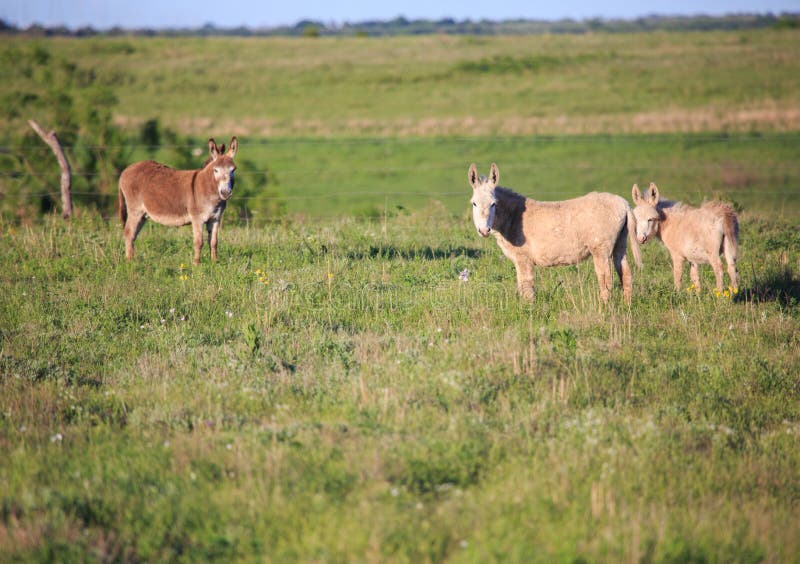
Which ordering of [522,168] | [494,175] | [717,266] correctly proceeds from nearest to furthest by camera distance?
[494,175] → [717,266] → [522,168]

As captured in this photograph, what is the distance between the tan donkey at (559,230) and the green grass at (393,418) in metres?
0.46

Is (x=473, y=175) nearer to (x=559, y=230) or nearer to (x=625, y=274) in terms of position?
(x=559, y=230)

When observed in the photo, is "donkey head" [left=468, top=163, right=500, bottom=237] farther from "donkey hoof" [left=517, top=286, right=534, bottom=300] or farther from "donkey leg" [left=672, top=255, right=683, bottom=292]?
"donkey leg" [left=672, top=255, right=683, bottom=292]

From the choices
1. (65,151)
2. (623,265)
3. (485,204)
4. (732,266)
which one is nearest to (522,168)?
(65,151)

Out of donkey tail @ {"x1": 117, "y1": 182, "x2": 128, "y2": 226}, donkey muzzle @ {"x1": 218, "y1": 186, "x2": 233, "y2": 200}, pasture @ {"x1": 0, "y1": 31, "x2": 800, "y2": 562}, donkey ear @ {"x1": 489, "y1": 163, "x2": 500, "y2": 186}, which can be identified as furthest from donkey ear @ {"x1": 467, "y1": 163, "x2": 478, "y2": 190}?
donkey tail @ {"x1": 117, "y1": 182, "x2": 128, "y2": 226}

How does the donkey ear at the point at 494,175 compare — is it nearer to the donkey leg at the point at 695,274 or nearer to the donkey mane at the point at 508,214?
the donkey mane at the point at 508,214

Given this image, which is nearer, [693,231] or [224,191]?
[693,231]

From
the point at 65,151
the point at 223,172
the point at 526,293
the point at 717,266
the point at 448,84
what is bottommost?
the point at 526,293

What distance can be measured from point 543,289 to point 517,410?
13.2ft

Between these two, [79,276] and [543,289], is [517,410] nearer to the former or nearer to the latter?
[543,289]

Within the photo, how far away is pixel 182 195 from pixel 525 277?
5.67m

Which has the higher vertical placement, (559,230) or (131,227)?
(559,230)

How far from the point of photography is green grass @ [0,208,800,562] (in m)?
4.75

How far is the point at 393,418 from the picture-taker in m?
6.23
